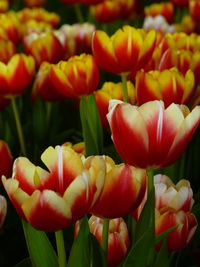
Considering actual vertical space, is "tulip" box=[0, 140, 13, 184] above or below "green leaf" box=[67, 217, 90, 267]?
below

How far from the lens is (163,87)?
827 millimetres

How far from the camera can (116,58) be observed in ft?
3.05

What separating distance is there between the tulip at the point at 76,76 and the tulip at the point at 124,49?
0.03 m

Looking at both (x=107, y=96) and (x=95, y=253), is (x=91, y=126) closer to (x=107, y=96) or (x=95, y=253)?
(x=107, y=96)

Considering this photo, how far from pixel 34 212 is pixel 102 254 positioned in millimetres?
121

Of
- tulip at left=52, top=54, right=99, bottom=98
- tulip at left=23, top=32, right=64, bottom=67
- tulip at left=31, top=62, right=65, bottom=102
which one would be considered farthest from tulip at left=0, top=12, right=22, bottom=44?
tulip at left=52, top=54, right=99, bottom=98

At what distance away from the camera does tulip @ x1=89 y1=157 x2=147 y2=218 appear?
580 millimetres

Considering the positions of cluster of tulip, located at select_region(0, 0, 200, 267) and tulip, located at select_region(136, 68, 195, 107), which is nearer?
cluster of tulip, located at select_region(0, 0, 200, 267)

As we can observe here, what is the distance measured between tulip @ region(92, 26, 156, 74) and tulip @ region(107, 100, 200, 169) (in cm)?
31

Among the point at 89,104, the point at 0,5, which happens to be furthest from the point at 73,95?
the point at 0,5

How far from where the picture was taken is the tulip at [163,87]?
31.8 inches

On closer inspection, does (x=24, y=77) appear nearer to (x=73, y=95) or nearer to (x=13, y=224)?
(x=73, y=95)

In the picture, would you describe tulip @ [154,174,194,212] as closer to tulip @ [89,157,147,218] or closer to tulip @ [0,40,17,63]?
tulip @ [89,157,147,218]

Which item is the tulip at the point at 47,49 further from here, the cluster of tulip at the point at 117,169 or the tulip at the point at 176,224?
the tulip at the point at 176,224
